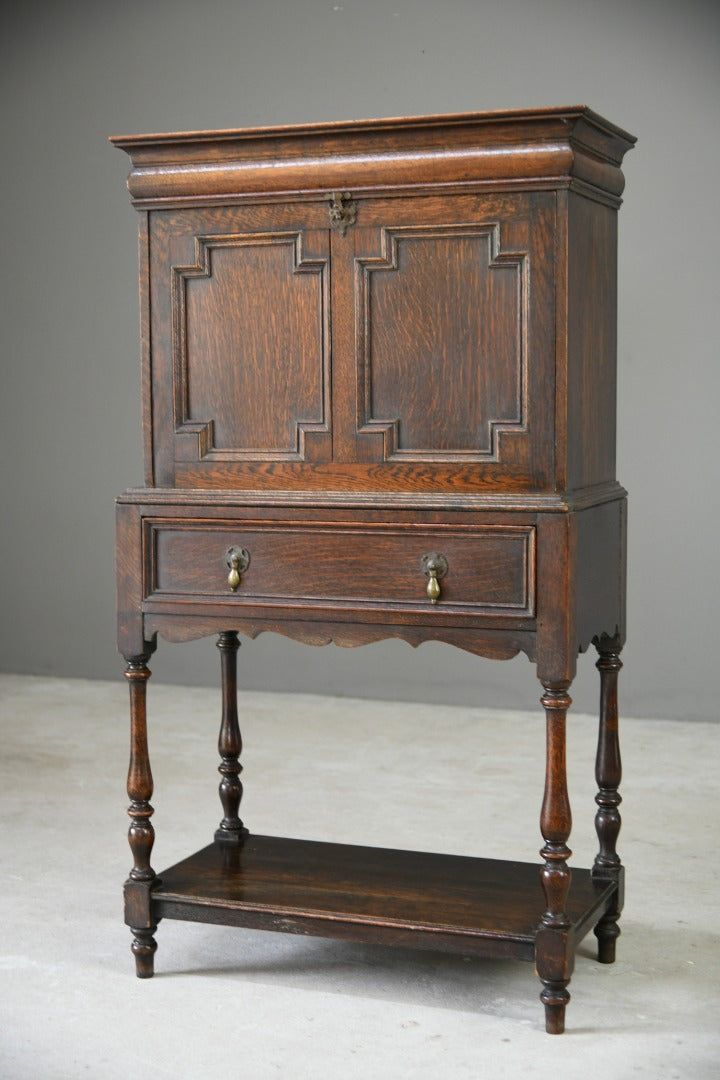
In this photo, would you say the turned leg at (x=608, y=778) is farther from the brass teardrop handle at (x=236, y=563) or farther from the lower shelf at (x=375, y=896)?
the brass teardrop handle at (x=236, y=563)

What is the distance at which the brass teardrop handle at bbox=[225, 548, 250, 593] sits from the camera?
3086 millimetres

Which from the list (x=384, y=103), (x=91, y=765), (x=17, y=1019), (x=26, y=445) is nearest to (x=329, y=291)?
(x=17, y=1019)

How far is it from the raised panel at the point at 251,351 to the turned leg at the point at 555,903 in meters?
0.80

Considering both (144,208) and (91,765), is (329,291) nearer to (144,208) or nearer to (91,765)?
(144,208)

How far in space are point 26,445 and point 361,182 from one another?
14.0 feet

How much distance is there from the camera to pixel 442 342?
2.99 meters

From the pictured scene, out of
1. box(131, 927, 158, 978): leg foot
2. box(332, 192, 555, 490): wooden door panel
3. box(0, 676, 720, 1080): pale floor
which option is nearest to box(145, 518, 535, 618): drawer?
box(332, 192, 555, 490): wooden door panel

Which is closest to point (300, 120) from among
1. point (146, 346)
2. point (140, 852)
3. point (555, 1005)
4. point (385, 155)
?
point (146, 346)

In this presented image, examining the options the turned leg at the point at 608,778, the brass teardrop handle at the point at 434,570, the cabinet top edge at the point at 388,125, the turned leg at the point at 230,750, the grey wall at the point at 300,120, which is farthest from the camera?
the grey wall at the point at 300,120

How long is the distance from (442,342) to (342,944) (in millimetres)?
1448

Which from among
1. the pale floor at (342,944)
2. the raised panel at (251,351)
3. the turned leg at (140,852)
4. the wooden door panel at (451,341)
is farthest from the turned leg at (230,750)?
the wooden door panel at (451,341)

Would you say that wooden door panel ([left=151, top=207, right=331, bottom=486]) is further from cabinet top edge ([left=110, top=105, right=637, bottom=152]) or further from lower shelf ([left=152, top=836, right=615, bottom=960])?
lower shelf ([left=152, top=836, right=615, bottom=960])

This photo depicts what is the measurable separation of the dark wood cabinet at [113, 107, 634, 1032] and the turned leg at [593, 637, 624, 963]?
0.02 metres

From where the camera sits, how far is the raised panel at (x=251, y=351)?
309cm
